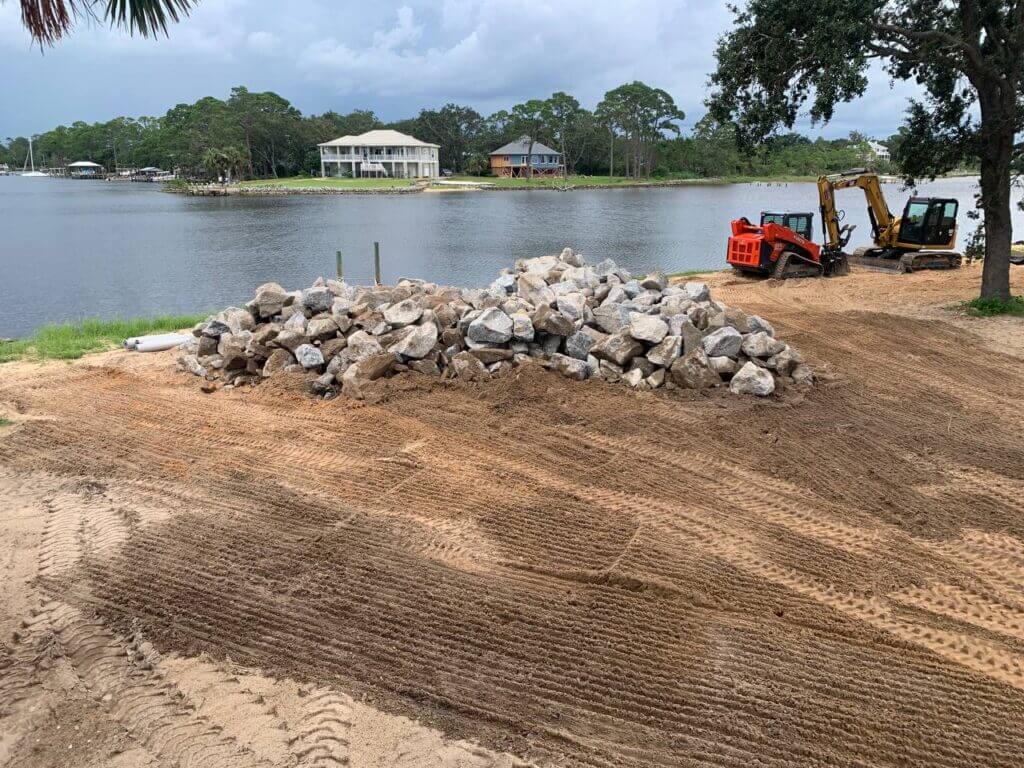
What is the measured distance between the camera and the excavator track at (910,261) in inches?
832

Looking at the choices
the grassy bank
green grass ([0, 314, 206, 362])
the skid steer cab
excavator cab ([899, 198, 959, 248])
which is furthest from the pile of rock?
the grassy bank

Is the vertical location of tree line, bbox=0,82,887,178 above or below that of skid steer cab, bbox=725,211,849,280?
above

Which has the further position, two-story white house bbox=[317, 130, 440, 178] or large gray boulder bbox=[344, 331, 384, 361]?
two-story white house bbox=[317, 130, 440, 178]

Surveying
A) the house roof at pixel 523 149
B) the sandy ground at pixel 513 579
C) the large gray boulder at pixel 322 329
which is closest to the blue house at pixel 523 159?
the house roof at pixel 523 149

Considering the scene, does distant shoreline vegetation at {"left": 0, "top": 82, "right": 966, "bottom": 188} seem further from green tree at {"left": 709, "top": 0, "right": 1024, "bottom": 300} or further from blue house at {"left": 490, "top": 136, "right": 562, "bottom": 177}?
green tree at {"left": 709, "top": 0, "right": 1024, "bottom": 300}

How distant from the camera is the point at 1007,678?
4.09 m

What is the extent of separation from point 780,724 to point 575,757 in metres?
1.05

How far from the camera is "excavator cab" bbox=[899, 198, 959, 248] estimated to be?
69.9 feet

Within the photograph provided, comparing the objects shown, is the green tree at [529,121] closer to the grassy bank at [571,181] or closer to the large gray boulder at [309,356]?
the grassy bank at [571,181]

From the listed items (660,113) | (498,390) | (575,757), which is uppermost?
(660,113)

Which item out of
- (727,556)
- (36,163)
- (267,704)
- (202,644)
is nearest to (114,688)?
(202,644)

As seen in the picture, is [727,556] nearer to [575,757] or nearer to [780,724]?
[780,724]

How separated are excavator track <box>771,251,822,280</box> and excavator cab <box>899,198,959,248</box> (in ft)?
10.8

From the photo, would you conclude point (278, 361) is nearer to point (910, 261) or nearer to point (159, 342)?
point (159, 342)
